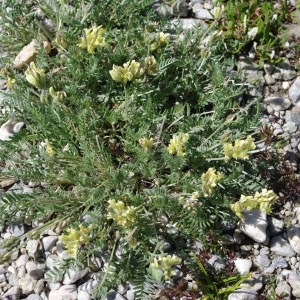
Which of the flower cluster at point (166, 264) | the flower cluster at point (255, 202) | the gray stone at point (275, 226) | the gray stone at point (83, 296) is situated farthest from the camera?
the gray stone at point (275, 226)

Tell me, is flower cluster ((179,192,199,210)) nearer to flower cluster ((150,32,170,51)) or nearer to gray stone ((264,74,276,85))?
flower cluster ((150,32,170,51))

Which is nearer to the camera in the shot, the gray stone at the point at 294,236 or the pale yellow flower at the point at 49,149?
the pale yellow flower at the point at 49,149

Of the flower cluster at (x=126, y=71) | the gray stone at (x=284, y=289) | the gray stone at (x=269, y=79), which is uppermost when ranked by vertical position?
the flower cluster at (x=126, y=71)

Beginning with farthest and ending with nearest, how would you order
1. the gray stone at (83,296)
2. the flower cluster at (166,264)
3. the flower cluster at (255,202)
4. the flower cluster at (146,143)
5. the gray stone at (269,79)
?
1. the gray stone at (269,79)
2. the gray stone at (83,296)
3. the flower cluster at (146,143)
4. the flower cluster at (255,202)
5. the flower cluster at (166,264)

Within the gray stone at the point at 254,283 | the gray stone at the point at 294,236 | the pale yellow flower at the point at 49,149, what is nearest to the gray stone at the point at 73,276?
the pale yellow flower at the point at 49,149

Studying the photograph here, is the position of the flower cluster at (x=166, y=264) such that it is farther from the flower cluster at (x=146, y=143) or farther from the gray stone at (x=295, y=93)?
the gray stone at (x=295, y=93)

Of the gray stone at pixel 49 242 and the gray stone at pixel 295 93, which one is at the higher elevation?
the gray stone at pixel 295 93

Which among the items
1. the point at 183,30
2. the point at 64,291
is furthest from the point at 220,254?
the point at 183,30
